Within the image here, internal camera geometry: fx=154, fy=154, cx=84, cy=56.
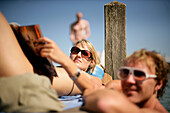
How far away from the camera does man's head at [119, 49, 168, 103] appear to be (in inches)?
59.0

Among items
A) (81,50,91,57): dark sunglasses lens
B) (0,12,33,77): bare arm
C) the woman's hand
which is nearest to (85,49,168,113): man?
the woman's hand

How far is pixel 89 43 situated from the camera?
354 centimetres

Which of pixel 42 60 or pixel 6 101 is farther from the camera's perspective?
pixel 42 60

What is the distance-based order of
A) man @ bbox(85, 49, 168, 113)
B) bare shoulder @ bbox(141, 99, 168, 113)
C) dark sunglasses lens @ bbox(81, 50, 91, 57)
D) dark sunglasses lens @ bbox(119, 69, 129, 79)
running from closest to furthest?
1. man @ bbox(85, 49, 168, 113)
2. bare shoulder @ bbox(141, 99, 168, 113)
3. dark sunglasses lens @ bbox(119, 69, 129, 79)
4. dark sunglasses lens @ bbox(81, 50, 91, 57)

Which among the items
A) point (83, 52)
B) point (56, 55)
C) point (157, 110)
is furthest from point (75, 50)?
point (157, 110)

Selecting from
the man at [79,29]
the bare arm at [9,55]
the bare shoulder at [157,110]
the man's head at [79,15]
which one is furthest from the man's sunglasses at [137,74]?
the man's head at [79,15]

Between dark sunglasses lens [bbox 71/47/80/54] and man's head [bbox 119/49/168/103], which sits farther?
dark sunglasses lens [bbox 71/47/80/54]

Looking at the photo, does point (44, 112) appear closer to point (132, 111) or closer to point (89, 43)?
point (132, 111)

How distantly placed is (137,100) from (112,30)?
7.51 feet

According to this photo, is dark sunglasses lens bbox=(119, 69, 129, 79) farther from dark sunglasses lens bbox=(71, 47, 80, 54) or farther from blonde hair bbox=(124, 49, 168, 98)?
dark sunglasses lens bbox=(71, 47, 80, 54)

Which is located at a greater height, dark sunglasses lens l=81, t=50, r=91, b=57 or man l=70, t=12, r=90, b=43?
man l=70, t=12, r=90, b=43

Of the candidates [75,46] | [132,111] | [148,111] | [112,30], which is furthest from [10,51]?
[112,30]

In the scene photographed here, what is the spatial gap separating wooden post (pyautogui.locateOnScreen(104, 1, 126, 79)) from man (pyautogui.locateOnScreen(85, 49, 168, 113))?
1823 millimetres

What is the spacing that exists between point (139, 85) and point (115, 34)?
2177 millimetres
